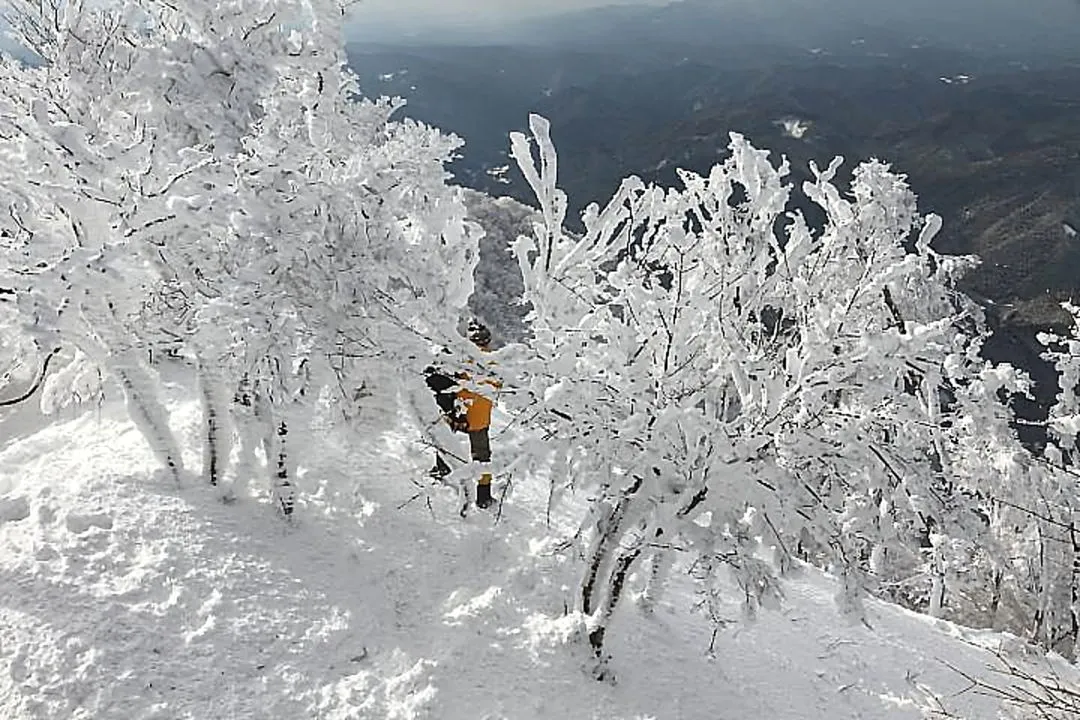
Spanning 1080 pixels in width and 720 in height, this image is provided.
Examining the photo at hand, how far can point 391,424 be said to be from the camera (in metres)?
7.95

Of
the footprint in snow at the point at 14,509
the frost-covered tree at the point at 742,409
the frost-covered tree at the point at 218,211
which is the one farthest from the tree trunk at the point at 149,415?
the frost-covered tree at the point at 742,409

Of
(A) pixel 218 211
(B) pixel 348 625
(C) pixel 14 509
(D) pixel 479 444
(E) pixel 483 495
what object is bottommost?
(B) pixel 348 625

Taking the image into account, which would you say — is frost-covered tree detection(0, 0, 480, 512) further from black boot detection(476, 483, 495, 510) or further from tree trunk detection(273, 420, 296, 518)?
black boot detection(476, 483, 495, 510)

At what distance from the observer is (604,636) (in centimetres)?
641

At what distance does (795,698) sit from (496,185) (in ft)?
436

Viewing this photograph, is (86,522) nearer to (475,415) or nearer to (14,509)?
(14,509)

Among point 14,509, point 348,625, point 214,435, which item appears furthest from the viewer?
point 214,435

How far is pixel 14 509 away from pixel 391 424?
3.14 m

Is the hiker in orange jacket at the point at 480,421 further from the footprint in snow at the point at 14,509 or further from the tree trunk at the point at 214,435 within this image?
the footprint in snow at the point at 14,509

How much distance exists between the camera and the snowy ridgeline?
5336 mm

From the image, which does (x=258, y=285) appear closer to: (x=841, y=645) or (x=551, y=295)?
(x=551, y=295)

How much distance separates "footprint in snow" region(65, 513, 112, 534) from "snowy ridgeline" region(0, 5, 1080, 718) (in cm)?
4

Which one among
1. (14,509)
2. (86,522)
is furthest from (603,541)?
(14,509)

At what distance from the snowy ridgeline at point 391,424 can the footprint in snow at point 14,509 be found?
0.07ft
